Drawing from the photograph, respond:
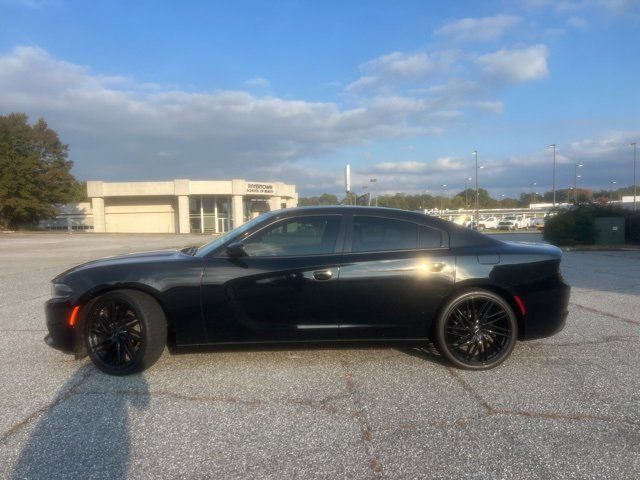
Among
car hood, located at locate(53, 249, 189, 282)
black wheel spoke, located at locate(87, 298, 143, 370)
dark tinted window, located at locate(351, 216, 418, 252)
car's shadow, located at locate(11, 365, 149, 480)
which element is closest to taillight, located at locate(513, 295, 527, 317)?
dark tinted window, located at locate(351, 216, 418, 252)

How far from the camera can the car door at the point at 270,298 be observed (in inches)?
159

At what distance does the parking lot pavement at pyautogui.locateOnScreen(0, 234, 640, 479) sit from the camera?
105 inches

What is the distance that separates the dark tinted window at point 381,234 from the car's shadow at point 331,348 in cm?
88

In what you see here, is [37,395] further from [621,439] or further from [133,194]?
[133,194]

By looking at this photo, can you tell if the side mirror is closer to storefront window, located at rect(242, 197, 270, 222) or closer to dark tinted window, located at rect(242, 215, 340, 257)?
dark tinted window, located at rect(242, 215, 340, 257)

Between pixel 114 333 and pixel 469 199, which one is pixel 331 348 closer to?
pixel 114 333

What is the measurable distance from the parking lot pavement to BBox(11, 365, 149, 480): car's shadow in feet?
0.04

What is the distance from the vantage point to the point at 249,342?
410 cm

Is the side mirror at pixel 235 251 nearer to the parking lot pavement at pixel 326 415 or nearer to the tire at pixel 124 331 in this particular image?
the tire at pixel 124 331

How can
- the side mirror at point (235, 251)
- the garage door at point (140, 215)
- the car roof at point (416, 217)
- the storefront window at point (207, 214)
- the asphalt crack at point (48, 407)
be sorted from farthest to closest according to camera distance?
the garage door at point (140, 215) < the storefront window at point (207, 214) < the car roof at point (416, 217) < the side mirror at point (235, 251) < the asphalt crack at point (48, 407)

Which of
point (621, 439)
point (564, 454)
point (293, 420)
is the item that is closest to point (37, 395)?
point (293, 420)

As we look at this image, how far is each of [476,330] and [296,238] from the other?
182 centimetres

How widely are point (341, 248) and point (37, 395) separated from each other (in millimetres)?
2720

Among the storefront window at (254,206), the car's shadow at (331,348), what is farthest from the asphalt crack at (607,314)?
the storefront window at (254,206)
